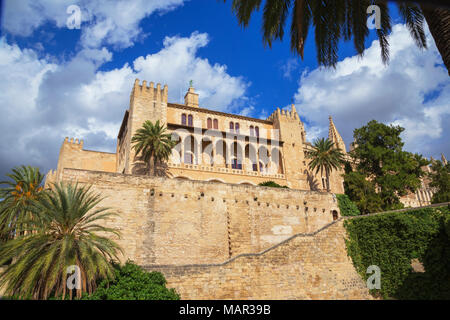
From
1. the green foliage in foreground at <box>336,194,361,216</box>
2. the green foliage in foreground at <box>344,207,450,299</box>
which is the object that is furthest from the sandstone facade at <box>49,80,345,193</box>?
the green foliage in foreground at <box>344,207,450,299</box>

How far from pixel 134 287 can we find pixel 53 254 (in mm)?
3455

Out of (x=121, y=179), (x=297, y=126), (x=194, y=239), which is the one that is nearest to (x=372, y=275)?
(x=194, y=239)

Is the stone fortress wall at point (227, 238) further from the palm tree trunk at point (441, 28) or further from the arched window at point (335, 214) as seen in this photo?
the palm tree trunk at point (441, 28)

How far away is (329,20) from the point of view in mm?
9383

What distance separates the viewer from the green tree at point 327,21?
9.10 m

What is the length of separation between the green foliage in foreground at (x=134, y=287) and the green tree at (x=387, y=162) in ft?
91.0

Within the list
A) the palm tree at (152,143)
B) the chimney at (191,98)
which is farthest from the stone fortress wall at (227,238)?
the chimney at (191,98)

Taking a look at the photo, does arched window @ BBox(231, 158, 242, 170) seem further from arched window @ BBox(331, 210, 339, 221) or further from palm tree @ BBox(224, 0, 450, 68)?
palm tree @ BBox(224, 0, 450, 68)

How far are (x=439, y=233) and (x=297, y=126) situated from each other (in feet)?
89.0

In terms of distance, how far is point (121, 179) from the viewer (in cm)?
2047

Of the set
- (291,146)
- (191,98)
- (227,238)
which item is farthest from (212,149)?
(227,238)

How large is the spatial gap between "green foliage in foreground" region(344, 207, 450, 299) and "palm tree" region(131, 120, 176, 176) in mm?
17601
